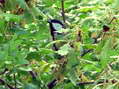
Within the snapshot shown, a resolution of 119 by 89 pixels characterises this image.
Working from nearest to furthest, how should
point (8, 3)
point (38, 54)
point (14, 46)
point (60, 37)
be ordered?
point (8, 3), point (14, 46), point (38, 54), point (60, 37)

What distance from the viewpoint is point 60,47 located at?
190 centimetres

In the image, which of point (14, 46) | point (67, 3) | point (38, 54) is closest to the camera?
point (14, 46)

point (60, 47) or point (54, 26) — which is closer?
point (60, 47)

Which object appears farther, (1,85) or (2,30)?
(1,85)

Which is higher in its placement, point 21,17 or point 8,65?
point 21,17

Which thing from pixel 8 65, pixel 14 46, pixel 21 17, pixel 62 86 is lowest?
pixel 62 86

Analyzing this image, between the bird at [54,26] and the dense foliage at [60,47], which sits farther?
the bird at [54,26]

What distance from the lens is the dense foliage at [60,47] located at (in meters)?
1.49

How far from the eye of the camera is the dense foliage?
1.49m

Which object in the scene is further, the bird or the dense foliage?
A: the bird

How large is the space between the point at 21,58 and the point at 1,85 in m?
0.37

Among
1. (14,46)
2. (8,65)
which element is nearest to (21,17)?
(14,46)

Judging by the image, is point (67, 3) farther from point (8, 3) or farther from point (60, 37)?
point (8, 3)

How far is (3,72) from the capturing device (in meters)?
2.02
